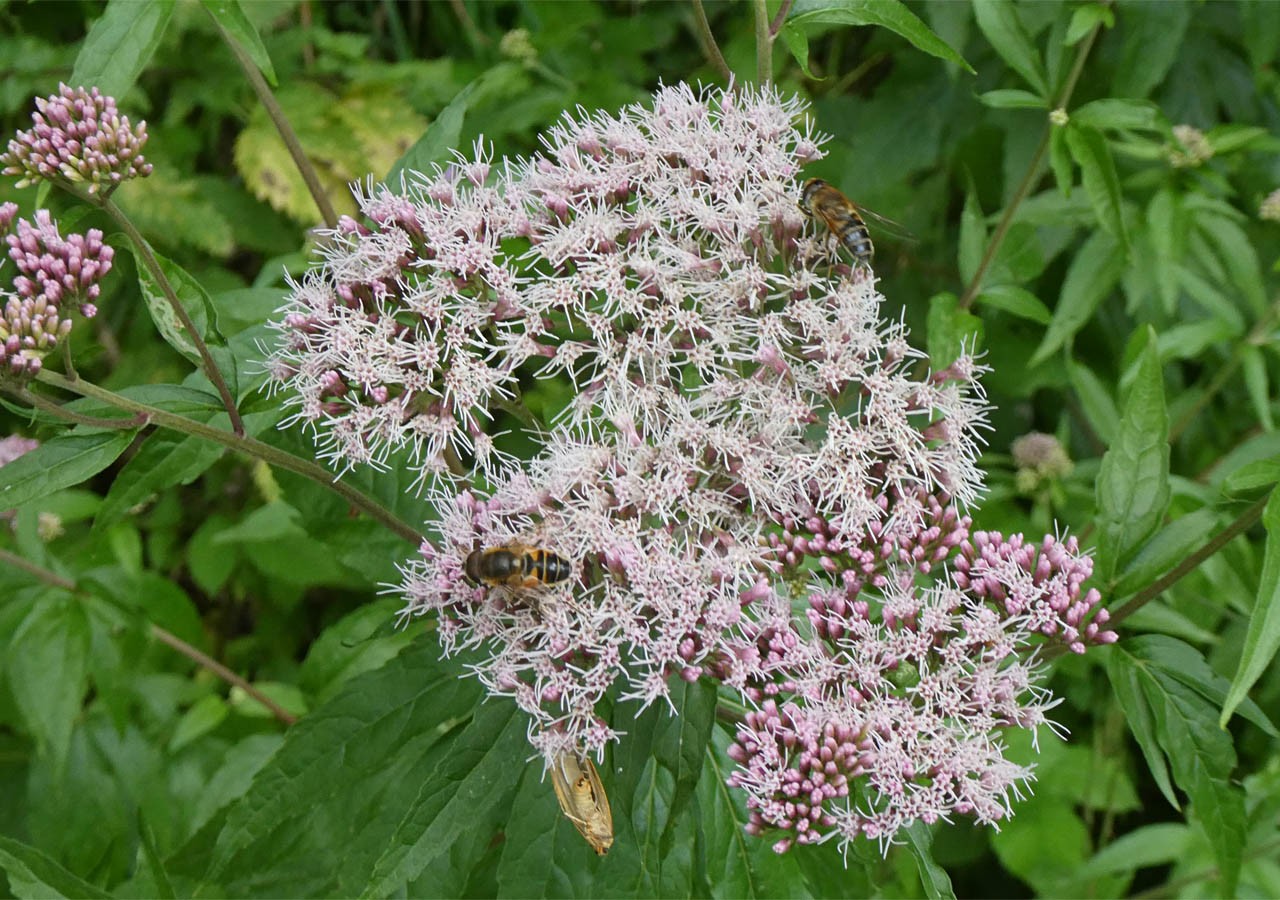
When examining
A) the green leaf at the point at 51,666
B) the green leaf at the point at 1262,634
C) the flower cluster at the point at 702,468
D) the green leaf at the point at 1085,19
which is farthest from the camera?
the green leaf at the point at 51,666

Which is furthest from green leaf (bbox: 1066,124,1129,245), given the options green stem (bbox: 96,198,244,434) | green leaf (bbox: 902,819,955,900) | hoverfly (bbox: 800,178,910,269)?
green stem (bbox: 96,198,244,434)

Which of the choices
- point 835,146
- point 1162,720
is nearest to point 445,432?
point 1162,720

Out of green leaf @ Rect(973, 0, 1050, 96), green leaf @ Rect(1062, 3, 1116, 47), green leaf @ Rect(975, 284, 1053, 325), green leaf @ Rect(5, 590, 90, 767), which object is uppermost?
green leaf @ Rect(1062, 3, 1116, 47)

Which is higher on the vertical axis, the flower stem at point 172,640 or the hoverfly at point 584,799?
the flower stem at point 172,640

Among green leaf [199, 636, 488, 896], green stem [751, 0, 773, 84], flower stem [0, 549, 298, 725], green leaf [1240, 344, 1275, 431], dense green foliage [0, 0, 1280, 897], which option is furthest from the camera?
green leaf [1240, 344, 1275, 431]

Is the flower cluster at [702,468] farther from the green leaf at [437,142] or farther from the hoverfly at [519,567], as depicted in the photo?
the green leaf at [437,142]

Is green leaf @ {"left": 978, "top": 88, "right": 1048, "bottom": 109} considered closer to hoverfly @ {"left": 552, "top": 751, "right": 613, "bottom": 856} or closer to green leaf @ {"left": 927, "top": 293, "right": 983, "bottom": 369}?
green leaf @ {"left": 927, "top": 293, "right": 983, "bottom": 369}

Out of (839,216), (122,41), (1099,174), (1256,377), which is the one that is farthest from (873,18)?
(1256,377)

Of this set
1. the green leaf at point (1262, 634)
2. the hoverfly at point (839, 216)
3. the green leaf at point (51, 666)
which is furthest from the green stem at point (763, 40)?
the green leaf at point (51, 666)
